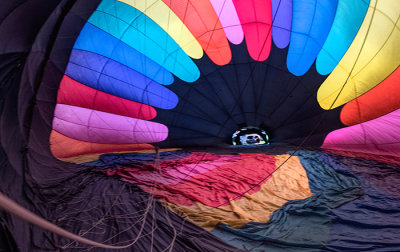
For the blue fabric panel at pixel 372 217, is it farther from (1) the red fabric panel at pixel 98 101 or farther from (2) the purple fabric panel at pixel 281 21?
(1) the red fabric panel at pixel 98 101

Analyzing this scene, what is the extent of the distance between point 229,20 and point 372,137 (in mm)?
1786

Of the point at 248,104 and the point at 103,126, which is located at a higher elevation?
the point at 248,104

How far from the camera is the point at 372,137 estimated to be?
2.28 metres

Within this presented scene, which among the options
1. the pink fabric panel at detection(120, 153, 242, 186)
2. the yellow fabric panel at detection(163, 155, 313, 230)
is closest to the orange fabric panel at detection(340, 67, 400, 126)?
the yellow fabric panel at detection(163, 155, 313, 230)

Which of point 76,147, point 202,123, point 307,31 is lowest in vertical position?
point 76,147

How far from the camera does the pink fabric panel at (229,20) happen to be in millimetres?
2221

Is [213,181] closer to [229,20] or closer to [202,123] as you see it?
[202,123]

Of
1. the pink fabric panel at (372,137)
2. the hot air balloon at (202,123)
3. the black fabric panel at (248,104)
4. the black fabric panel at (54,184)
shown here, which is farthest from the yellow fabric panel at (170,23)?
the pink fabric panel at (372,137)

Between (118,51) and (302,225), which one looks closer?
(302,225)

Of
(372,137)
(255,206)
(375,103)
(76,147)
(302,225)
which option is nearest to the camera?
(302,225)

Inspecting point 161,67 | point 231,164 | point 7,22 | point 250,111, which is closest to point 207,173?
point 231,164

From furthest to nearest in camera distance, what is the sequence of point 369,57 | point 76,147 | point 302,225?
point 76,147 → point 369,57 → point 302,225

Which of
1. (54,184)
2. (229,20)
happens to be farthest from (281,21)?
(54,184)

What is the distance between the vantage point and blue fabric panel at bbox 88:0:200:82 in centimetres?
222
